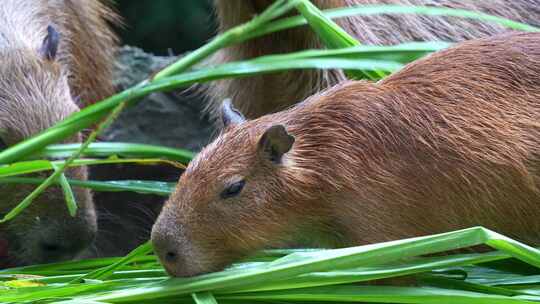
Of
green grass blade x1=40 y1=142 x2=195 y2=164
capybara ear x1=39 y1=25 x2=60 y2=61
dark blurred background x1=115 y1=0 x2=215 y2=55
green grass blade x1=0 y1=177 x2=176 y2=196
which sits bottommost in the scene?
green grass blade x1=0 y1=177 x2=176 y2=196

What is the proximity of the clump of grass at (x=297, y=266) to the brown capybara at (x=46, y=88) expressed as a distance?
11.5 inches

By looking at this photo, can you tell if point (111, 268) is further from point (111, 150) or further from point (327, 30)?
point (327, 30)

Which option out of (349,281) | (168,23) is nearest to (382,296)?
(349,281)

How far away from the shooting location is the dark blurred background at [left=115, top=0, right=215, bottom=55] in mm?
6223

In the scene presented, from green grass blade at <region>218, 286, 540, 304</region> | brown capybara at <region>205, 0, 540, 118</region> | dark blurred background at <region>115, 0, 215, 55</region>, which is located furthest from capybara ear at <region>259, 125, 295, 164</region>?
dark blurred background at <region>115, 0, 215, 55</region>

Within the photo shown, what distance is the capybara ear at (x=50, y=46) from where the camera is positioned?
3.45 meters

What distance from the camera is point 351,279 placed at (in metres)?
2.06

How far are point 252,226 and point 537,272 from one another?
68 centimetres

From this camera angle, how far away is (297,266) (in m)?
2.03

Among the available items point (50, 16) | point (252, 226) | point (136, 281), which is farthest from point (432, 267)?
point (50, 16)

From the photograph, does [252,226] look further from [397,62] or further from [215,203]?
[397,62]

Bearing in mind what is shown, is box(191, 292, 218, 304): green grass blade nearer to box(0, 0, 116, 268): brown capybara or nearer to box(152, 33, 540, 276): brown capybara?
box(152, 33, 540, 276): brown capybara

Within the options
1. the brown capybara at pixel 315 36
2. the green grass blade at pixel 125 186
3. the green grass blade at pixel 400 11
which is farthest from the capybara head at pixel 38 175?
→ the green grass blade at pixel 400 11

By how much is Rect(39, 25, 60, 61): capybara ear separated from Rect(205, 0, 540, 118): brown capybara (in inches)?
22.4
